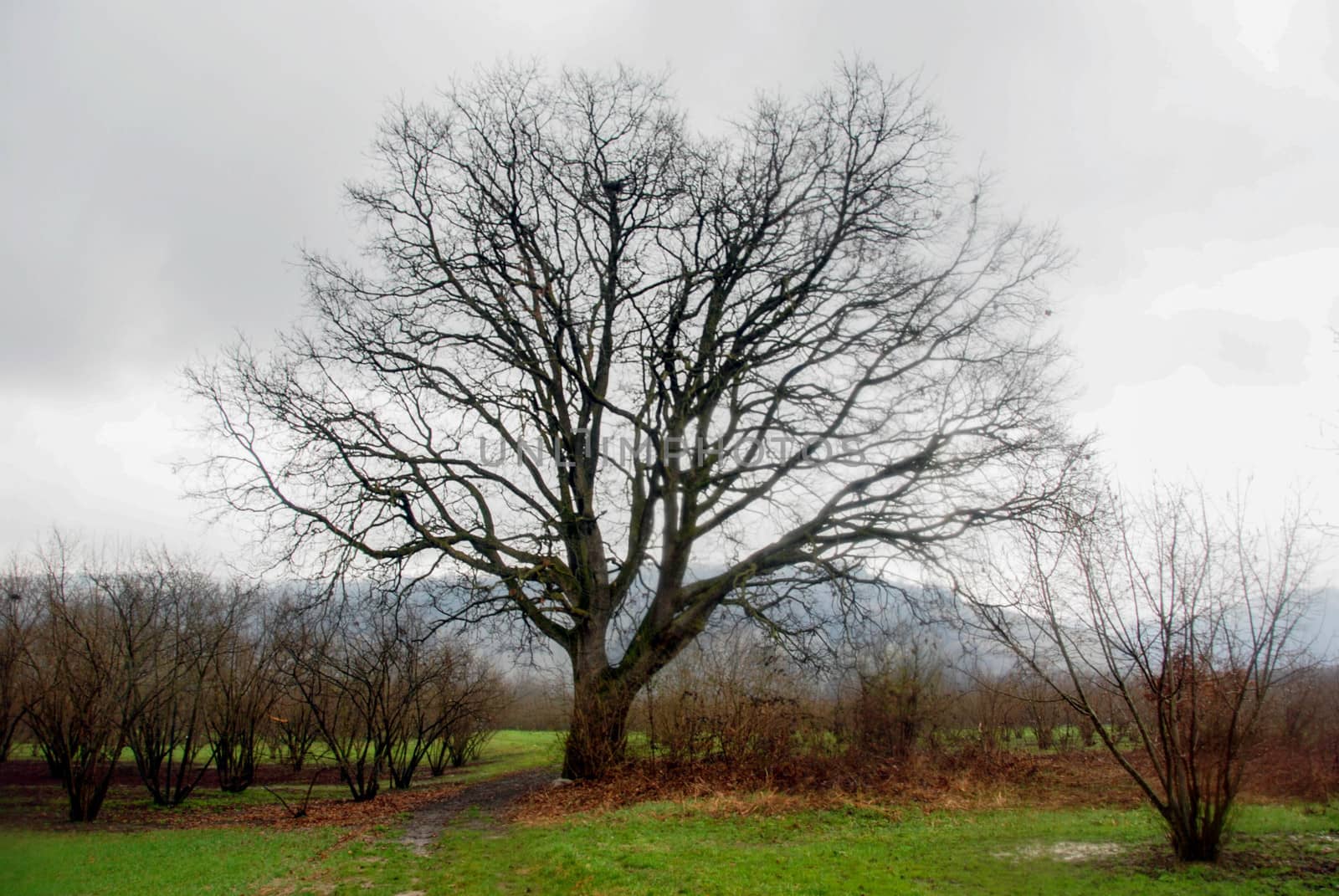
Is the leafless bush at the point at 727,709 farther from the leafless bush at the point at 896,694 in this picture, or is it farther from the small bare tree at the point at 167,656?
the small bare tree at the point at 167,656

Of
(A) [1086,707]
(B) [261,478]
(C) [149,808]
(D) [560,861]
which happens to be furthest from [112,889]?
(C) [149,808]

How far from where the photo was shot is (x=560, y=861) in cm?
915

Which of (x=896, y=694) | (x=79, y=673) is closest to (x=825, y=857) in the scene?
(x=896, y=694)

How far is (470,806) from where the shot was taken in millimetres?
16125

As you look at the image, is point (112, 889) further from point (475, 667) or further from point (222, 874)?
point (475, 667)

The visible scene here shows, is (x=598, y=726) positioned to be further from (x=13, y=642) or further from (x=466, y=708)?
(x=13, y=642)

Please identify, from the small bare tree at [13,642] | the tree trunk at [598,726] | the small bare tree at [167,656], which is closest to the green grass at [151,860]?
the small bare tree at [13,642]

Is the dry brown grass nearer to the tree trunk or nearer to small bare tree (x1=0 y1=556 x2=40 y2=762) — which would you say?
the tree trunk

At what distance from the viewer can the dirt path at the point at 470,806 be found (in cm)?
1258

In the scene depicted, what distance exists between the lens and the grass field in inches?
285

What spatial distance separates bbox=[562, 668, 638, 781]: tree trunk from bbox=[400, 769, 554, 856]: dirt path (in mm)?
1565

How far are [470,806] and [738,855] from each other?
354 inches

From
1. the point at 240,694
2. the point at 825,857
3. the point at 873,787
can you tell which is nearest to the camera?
the point at 825,857

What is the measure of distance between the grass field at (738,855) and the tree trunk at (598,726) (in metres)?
2.86
